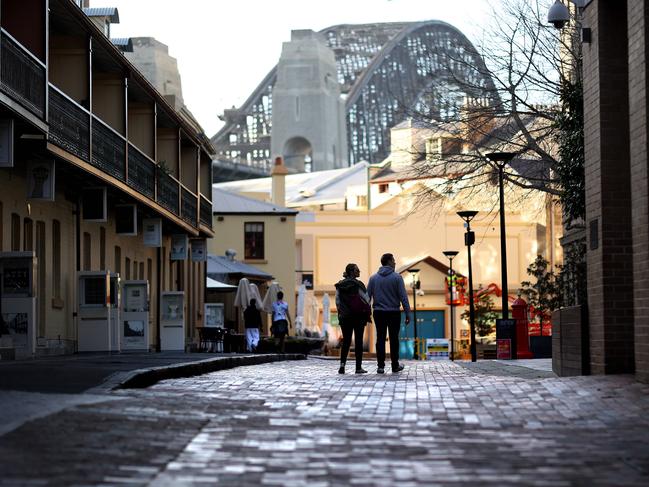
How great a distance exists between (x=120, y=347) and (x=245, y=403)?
22.5m

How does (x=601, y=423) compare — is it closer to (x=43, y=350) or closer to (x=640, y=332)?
(x=640, y=332)

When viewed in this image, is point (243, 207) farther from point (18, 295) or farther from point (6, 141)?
point (6, 141)

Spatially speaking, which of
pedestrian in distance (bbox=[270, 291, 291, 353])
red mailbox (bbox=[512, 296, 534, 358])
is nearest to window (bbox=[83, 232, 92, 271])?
pedestrian in distance (bbox=[270, 291, 291, 353])

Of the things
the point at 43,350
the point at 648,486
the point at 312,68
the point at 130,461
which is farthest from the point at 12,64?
the point at 312,68

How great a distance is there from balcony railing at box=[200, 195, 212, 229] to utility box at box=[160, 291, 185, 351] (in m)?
8.48

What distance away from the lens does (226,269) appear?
63.3 m

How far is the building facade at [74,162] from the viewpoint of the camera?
2477 cm

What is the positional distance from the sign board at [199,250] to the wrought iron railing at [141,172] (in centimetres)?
1207

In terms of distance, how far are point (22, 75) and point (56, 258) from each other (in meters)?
8.35

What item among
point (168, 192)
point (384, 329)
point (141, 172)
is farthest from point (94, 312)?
point (384, 329)

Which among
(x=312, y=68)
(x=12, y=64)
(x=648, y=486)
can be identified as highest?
(x=312, y=68)

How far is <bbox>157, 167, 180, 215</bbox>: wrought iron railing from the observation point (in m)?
39.2

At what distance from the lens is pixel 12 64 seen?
22703mm

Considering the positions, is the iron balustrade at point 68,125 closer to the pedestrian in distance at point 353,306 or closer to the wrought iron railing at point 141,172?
the wrought iron railing at point 141,172
